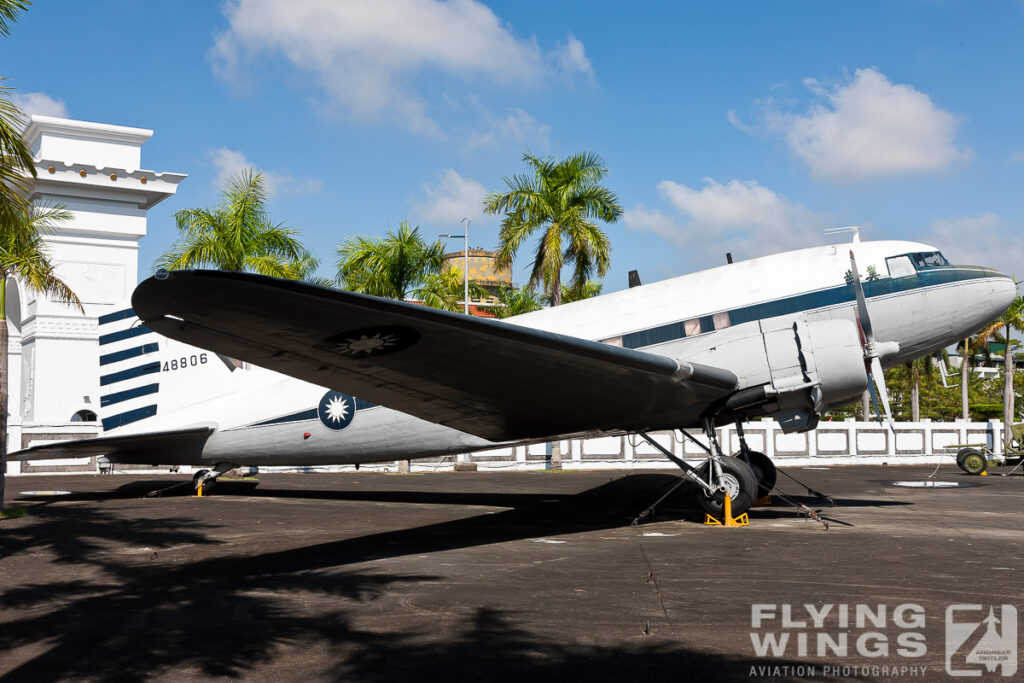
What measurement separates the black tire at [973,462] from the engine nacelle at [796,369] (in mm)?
18670

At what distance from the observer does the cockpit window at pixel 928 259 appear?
14.0m

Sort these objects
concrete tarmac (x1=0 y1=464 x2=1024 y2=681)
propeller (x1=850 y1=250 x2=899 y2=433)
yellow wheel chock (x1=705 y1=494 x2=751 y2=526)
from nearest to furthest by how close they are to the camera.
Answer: concrete tarmac (x1=0 y1=464 x2=1024 y2=681)
yellow wheel chock (x1=705 y1=494 x2=751 y2=526)
propeller (x1=850 y1=250 x2=899 y2=433)

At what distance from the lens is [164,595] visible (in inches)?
314

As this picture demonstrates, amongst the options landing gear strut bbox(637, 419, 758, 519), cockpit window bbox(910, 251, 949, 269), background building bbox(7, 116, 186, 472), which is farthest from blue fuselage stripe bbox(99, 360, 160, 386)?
background building bbox(7, 116, 186, 472)

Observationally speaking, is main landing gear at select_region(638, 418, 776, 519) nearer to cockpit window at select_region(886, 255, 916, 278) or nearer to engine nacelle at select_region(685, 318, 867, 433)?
engine nacelle at select_region(685, 318, 867, 433)

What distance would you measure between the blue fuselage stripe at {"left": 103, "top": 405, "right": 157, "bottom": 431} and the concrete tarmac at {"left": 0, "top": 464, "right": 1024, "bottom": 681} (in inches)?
98.0

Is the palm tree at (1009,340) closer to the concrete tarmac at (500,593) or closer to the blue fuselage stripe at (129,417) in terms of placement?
the concrete tarmac at (500,593)

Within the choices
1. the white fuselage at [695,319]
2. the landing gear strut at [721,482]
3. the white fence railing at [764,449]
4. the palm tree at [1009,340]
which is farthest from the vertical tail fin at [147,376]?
the palm tree at [1009,340]

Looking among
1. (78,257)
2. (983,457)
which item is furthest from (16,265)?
(983,457)

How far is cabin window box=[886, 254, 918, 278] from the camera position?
1383 cm

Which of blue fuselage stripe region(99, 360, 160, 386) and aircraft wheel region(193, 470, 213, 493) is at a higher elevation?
blue fuselage stripe region(99, 360, 160, 386)

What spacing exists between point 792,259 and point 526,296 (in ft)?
95.0

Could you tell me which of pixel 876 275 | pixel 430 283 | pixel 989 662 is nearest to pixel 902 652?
pixel 989 662

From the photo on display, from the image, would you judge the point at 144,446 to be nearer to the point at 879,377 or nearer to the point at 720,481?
the point at 720,481
